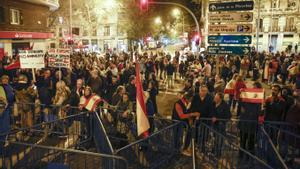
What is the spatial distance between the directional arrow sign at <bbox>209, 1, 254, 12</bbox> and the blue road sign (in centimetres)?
78

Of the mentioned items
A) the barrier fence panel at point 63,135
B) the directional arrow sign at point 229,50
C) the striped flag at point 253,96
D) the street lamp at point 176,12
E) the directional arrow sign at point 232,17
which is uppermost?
the street lamp at point 176,12

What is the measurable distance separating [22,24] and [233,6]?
80.9ft

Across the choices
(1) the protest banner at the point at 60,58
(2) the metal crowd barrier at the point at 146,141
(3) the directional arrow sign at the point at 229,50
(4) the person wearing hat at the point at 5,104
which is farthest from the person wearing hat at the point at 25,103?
(3) the directional arrow sign at the point at 229,50

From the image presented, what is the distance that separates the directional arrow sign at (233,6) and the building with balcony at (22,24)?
1826 centimetres

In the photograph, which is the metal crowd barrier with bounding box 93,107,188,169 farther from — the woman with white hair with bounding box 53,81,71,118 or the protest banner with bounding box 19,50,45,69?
the protest banner with bounding box 19,50,45,69

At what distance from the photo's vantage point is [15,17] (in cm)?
2847

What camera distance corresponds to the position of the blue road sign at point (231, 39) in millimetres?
9266

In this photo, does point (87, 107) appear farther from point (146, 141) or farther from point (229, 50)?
point (229, 50)

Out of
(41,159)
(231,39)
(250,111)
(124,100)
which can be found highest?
(231,39)

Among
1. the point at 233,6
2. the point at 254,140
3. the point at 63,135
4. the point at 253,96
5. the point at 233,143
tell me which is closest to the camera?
the point at 233,143

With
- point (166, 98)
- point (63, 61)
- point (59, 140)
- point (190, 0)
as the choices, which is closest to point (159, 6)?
point (190, 0)

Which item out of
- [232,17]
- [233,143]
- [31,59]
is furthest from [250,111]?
[31,59]

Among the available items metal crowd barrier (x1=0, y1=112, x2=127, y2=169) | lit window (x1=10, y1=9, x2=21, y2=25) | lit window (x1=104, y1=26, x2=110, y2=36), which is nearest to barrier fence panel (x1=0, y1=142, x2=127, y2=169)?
metal crowd barrier (x1=0, y1=112, x2=127, y2=169)

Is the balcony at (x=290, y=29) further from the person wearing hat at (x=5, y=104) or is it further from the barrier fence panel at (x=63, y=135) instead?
the person wearing hat at (x=5, y=104)
